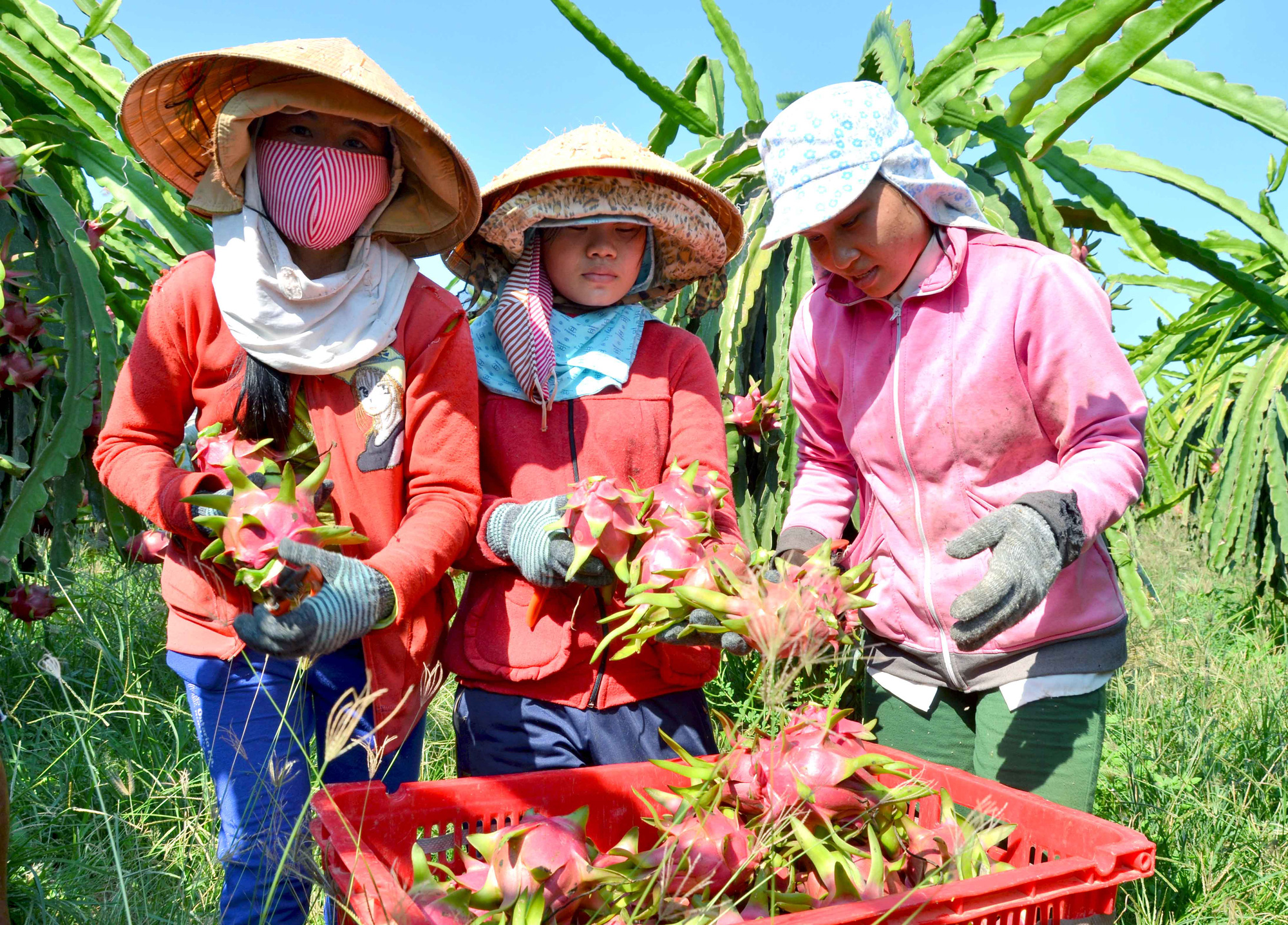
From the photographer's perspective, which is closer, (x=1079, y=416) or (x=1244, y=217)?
(x=1079, y=416)

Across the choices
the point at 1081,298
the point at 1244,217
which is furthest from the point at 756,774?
the point at 1244,217

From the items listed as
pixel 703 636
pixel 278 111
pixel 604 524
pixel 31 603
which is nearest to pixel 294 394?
pixel 278 111

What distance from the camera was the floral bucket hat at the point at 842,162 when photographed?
5.27 feet

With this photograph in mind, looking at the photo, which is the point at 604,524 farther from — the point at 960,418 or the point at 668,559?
the point at 960,418

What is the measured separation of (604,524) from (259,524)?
20.0 inches

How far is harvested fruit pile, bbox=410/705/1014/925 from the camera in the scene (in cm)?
116

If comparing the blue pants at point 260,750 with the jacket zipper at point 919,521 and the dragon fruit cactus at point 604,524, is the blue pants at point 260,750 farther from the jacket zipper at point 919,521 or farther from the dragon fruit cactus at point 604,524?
the jacket zipper at point 919,521

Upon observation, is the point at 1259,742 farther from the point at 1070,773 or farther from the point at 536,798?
the point at 536,798

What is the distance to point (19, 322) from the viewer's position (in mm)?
2479

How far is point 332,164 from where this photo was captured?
169cm

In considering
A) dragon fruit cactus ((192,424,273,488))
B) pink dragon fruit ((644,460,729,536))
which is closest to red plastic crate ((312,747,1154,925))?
pink dragon fruit ((644,460,729,536))

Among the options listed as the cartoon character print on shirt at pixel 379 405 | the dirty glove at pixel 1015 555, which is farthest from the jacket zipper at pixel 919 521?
the cartoon character print on shirt at pixel 379 405

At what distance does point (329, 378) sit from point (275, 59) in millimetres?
507

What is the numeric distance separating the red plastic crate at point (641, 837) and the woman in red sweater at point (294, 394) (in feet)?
0.63
